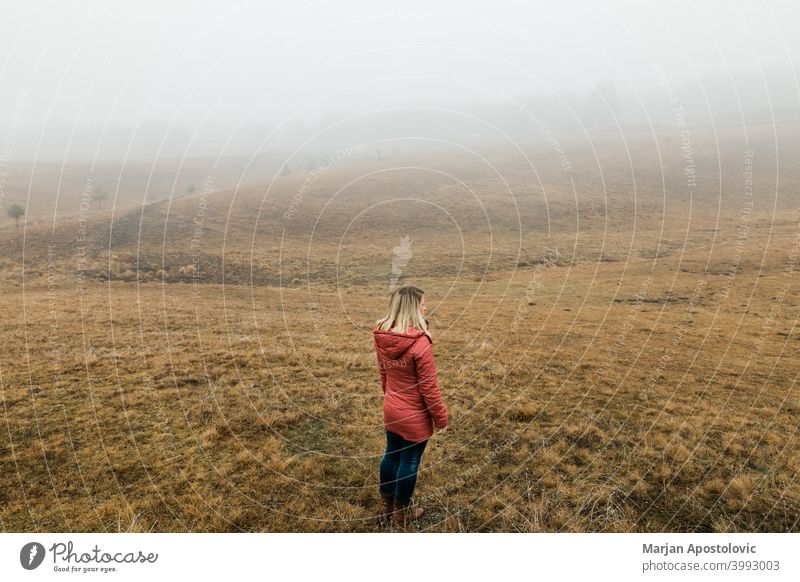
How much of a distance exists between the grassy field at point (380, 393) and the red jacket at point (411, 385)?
170 cm

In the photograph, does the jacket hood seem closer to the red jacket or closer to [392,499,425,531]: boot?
the red jacket

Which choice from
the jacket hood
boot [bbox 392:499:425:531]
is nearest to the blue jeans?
boot [bbox 392:499:425:531]

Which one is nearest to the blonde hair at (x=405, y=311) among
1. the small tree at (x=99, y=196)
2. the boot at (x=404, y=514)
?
the boot at (x=404, y=514)

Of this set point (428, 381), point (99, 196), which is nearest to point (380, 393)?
point (428, 381)

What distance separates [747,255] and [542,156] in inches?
2923

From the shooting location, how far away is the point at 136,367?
1267 centimetres

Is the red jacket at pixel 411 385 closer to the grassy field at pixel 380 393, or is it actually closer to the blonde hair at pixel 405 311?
the blonde hair at pixel 405 311

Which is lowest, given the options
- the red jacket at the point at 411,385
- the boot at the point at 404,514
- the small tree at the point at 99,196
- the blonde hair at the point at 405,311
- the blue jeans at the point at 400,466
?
the boot at the point at 404,514

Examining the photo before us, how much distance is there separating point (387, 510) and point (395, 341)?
248 centimetres

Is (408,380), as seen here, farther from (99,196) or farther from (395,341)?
(99,196)

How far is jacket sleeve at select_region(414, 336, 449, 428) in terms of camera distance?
509cm

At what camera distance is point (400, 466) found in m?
5.48

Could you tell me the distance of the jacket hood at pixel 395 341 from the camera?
511cm
